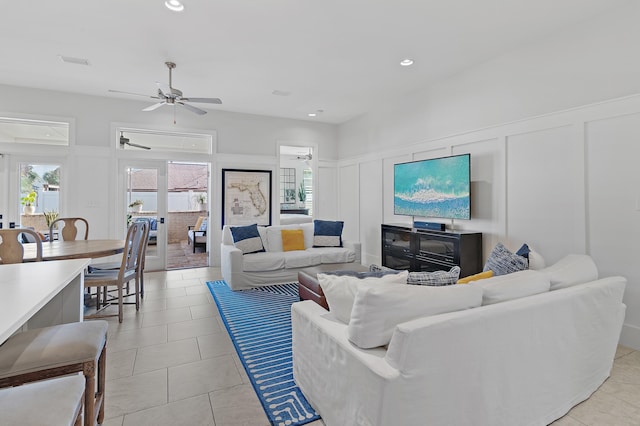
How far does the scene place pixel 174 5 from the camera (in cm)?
302

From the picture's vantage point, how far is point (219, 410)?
203cm

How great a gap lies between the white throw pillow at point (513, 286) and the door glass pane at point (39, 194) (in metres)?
6.40

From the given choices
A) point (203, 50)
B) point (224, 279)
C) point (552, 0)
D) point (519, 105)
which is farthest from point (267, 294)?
point (552, 0)

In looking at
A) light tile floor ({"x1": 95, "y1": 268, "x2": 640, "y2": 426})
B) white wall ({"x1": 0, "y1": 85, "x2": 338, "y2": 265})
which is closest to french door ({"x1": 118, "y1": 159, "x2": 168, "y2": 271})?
white wall ({"x1": 0, "y1": 85, "x2": 338, "y2": 265})

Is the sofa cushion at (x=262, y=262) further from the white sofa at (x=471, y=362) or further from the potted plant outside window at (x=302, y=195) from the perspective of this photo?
the potted plant outside window at (x=302, y=195)

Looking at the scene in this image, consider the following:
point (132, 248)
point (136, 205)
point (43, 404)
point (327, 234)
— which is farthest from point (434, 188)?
point (136, 205)

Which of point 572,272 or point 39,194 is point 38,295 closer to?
point 572,272

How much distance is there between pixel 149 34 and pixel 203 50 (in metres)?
0.59

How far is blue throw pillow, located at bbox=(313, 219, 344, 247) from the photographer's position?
558cm

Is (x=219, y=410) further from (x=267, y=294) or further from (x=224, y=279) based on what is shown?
(x=224, y=279)

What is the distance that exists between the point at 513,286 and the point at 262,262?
11.4ft

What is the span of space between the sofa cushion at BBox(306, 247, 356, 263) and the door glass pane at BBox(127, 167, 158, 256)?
299 cm

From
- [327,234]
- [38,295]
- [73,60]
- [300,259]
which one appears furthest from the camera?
[327,234]

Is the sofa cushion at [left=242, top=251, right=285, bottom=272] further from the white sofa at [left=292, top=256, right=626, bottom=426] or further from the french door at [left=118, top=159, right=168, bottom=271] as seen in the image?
the white sofa at [left=292, top=256, right=626, bottom=426]
